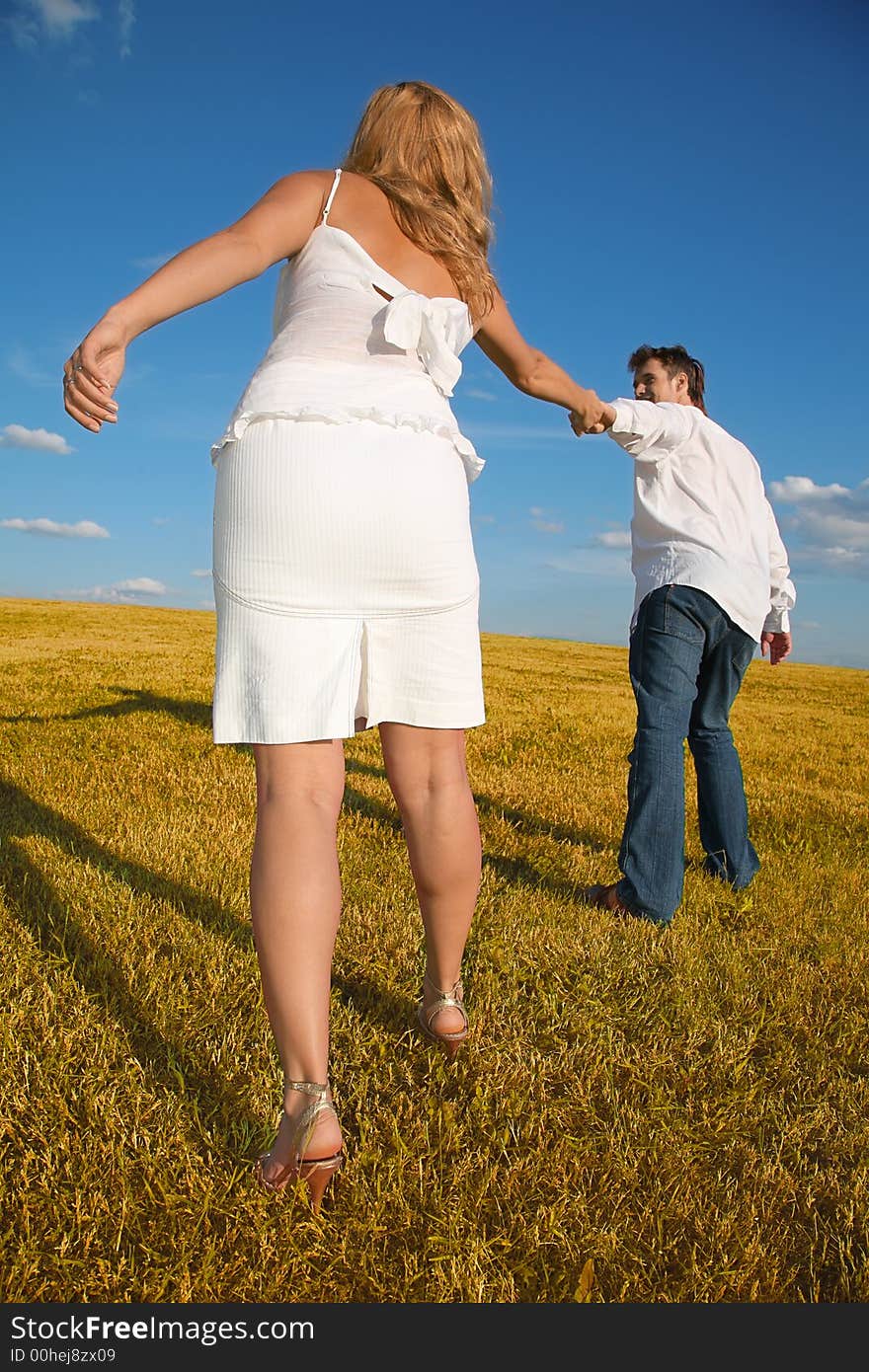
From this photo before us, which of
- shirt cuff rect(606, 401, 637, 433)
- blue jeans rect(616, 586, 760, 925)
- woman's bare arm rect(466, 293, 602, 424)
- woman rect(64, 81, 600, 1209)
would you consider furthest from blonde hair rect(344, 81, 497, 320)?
blue jeans rect(616, 586, 760, 925)

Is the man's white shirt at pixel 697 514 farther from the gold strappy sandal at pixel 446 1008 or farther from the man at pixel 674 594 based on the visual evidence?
the gold strappy sandal at pixel 446 1008

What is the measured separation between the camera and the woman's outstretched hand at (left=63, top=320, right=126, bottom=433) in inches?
73.5

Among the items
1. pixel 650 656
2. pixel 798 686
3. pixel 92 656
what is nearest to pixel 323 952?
pixel 650 656

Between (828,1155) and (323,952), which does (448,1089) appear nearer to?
(323,952)

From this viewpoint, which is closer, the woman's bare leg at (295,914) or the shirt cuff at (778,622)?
the woman's bare leg at (295,914)

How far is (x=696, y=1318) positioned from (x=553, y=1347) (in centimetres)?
32

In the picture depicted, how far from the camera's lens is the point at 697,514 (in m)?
4.29

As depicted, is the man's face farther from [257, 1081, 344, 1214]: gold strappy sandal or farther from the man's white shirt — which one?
[257, 1081, 344, 1214]: gold strappy sandal

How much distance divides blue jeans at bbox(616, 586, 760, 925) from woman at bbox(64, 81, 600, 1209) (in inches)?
79.4

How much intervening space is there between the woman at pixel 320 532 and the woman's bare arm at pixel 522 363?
0.41 m

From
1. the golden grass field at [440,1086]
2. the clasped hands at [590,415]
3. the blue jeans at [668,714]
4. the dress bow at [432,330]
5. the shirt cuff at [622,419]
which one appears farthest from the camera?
the blue jeans at [668,714]

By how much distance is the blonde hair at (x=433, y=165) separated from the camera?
2.35 meters

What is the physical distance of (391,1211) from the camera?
2.15m

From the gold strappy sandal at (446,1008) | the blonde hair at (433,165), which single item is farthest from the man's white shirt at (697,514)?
the gold strappy sandal at (446,1008)
